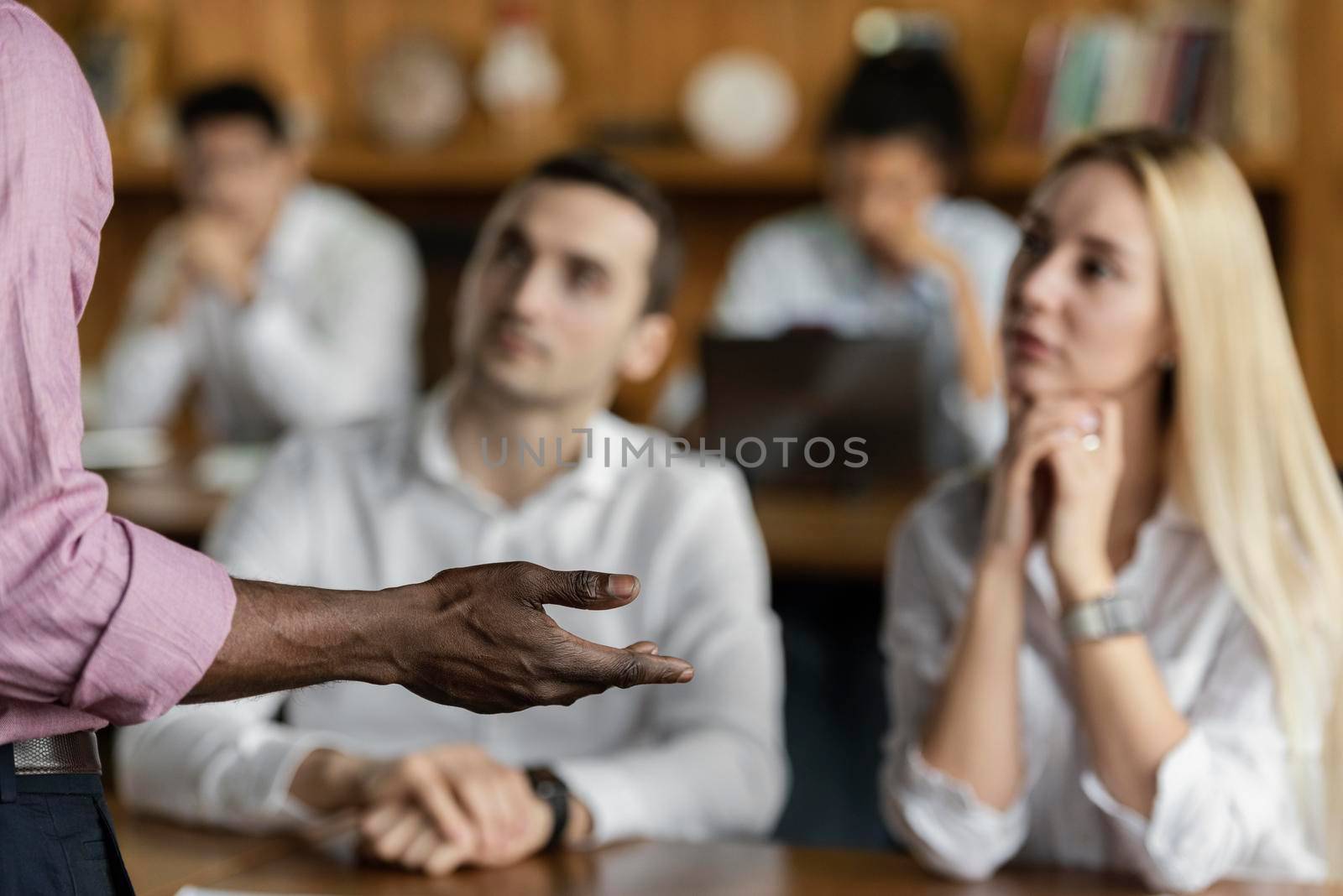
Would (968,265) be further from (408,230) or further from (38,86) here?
(38,86)

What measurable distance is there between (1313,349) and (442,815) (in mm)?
2667

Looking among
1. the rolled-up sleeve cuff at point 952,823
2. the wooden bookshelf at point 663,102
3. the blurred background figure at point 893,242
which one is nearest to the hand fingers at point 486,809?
the rolled-up sleeve cuff at point 952,823

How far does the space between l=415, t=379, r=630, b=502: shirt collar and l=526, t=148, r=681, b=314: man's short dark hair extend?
7.2 inches

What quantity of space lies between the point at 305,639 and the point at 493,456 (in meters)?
0.89

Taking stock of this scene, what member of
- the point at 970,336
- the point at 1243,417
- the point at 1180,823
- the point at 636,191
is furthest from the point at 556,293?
the point at 970,336

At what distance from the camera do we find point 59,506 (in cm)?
70

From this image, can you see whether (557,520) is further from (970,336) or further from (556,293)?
(970,336)

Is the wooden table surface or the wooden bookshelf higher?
the wooden bookshelf

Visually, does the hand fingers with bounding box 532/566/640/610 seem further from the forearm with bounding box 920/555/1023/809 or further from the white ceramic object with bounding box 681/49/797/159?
the white ceramic object with bounding box 681/49/797/159

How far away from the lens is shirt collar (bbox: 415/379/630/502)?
5.35ft

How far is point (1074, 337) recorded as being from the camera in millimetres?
1349

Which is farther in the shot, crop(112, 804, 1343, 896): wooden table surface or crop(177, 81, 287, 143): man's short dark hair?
crop(177, 81, 287, 143): man's short dark hair

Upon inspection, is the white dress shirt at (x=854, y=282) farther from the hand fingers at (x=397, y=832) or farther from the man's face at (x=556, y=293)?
the hand fingers at (x=397, y=832)

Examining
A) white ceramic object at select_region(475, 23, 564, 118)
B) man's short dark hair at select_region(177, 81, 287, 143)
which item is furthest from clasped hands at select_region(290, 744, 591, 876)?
white ceramic object at select_region(475, 23, 564, 118)
